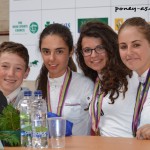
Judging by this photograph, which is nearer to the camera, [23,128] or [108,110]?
[23,128]

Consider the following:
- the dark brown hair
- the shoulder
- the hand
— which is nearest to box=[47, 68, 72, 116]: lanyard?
the dark brown hair

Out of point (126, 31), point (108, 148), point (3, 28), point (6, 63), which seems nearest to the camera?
point (108, 148)

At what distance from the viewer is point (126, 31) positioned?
1895 millimetres

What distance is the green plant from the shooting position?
1311 mm

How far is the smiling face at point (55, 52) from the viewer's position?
2.21 metres

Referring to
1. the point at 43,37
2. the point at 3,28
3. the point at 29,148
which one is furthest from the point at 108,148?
the point at 3,28

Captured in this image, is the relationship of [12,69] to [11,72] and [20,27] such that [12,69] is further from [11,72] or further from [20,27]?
[20,27]

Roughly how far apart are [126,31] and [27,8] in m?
1.77

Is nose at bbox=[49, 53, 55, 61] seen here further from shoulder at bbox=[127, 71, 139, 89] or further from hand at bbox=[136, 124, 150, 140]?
hand at bbox=[136, 124, 150, 140]

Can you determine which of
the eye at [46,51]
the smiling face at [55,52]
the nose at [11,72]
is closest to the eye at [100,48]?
the smiling face at [55,52]

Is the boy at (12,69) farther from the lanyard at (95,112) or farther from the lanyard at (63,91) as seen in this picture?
the lanyard at (95,112)

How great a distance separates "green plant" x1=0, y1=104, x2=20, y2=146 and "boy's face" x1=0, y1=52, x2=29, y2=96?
0.74m

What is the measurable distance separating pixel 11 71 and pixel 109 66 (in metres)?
0.68

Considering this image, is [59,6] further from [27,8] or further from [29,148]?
[29,148]
